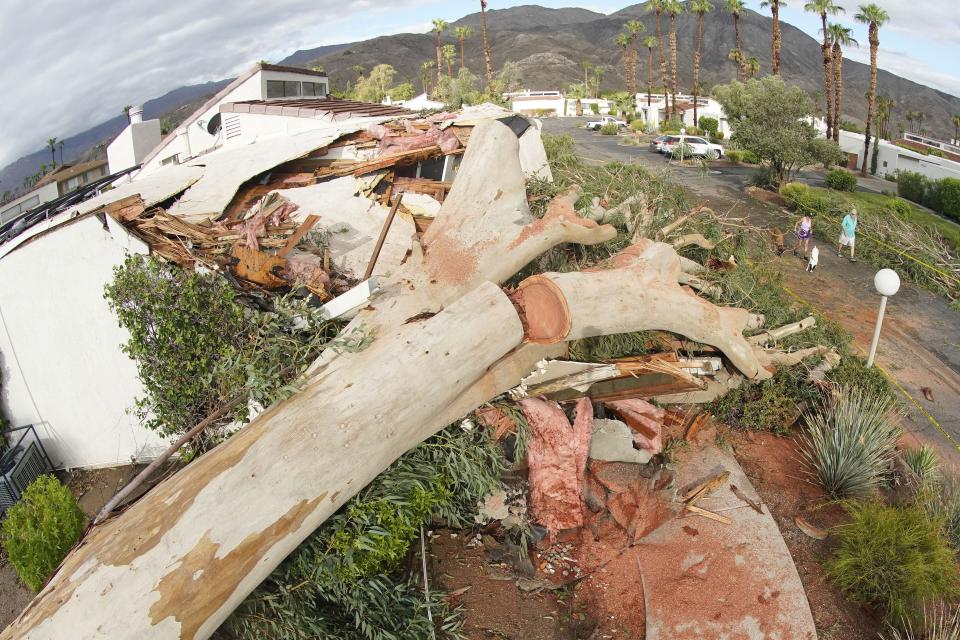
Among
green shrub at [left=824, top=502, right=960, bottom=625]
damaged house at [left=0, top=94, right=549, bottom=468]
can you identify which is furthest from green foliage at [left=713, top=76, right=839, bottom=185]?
green shrub at [left=824, top=502, right=960, bottom=625]

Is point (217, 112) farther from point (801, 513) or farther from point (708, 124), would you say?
point (708, 124)

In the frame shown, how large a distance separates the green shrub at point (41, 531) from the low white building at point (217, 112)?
372 inches

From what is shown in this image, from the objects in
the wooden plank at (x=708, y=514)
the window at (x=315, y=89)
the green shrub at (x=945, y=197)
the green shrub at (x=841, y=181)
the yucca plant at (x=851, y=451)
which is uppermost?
the window at (x=315, y=89)

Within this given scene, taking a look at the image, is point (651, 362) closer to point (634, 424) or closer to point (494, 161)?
point (634, 424)

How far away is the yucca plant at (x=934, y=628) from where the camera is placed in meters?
4.32

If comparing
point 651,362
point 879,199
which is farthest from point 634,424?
point 879,199

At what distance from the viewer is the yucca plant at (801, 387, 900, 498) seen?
6066 millimetres

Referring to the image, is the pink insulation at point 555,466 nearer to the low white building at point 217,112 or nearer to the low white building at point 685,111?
the low white building at point 217,112

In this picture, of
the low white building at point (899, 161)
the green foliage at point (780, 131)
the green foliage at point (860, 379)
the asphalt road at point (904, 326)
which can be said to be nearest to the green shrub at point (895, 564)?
Answer: the green foliage at point (860, 379)

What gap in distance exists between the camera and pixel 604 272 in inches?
237

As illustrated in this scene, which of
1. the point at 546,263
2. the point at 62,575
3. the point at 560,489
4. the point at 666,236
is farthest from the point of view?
the point at 666,236

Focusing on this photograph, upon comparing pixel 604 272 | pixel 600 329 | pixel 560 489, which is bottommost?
pixel 560 489

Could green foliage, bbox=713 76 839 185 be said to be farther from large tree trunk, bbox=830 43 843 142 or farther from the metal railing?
the metal railing

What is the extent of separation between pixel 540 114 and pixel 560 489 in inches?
1955
